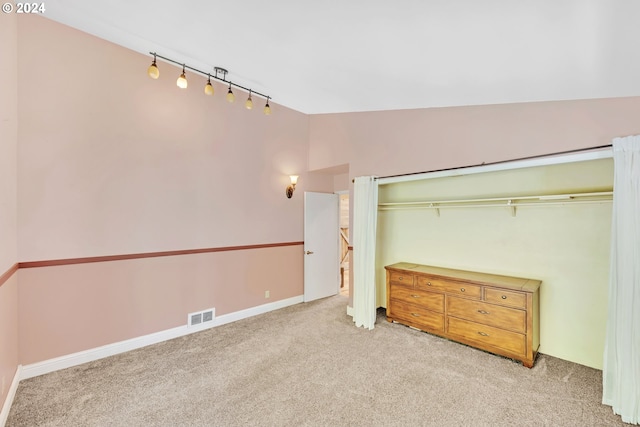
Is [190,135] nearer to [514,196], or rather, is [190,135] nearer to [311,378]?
[311,378]

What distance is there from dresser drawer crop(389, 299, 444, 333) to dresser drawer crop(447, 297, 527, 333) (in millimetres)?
209

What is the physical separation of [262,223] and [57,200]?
2389 mm

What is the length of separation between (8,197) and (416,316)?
4316 mm

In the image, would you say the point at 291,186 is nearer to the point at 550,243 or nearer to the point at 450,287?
the point at 450,287

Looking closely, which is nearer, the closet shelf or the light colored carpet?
the light colored carpet

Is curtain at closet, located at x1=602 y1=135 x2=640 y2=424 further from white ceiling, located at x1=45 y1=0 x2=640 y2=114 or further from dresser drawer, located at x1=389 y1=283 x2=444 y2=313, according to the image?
dresser drawer, located at x1=389 y1=283 x2=444 y2=313

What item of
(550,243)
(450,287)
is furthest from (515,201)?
(450,287)

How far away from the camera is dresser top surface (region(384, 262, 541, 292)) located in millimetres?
2801

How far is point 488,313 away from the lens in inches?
116

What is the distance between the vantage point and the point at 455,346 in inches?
124

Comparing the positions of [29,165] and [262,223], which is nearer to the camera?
[29,165]

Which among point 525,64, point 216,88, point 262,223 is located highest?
point 216,88

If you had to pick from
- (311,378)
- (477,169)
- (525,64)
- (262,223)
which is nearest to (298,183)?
(262,223)

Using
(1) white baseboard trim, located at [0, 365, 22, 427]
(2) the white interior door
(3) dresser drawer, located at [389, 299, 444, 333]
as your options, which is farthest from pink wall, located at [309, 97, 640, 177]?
(1) white baseboard trim, located at [0, 365, 22, 427]
